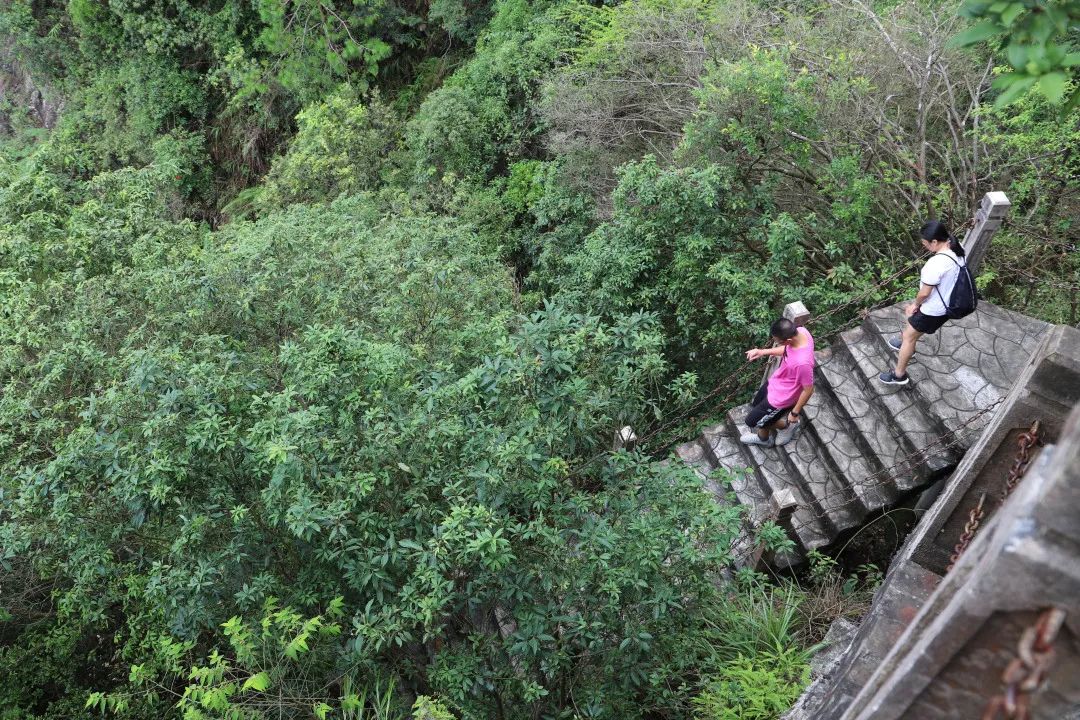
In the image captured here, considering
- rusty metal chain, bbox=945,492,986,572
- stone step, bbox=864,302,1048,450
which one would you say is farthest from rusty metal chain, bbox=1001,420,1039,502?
stone step, bbox=864,302,1048,450

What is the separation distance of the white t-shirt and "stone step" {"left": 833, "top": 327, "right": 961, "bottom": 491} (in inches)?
39.5

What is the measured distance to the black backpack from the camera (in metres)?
5.57

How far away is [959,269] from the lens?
557 centimetres

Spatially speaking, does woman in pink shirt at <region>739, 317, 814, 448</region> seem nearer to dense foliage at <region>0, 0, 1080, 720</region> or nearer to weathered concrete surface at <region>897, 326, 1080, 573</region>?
dense foliage at <region>0, 0, 1080, 720</region>

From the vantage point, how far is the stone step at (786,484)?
608 centimetres

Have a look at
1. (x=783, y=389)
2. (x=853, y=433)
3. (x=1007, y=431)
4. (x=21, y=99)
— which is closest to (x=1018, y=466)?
(x=1007, y=431)

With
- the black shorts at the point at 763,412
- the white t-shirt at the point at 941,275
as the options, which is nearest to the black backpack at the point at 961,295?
the white t-shirt at the point at 941,275

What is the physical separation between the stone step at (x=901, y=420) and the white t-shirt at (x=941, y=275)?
100cm

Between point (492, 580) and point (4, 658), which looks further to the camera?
point (4, 658)

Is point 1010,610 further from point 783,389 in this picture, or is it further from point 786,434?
point 786,434

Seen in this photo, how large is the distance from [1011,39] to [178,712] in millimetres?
6678

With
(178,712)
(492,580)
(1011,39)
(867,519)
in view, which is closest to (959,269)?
(867,519)

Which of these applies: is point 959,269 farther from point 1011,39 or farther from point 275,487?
point 275,487

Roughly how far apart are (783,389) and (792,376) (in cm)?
17
